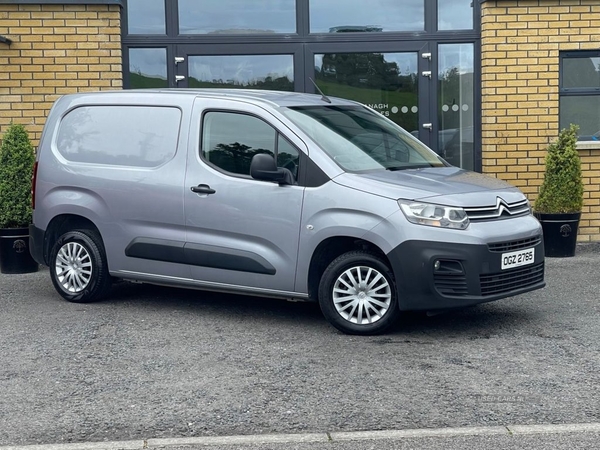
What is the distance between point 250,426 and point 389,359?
5.44 feet

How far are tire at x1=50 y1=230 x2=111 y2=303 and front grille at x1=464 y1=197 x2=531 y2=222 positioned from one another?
328 cm

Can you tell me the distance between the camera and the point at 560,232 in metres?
11.6

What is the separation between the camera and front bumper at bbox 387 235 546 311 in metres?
7.31

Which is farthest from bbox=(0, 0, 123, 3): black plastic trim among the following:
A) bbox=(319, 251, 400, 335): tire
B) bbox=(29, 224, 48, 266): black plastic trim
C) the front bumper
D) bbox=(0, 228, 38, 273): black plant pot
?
the front bumper

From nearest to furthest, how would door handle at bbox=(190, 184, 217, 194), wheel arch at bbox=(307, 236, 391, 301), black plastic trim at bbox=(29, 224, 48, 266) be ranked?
wheel arch at bbox=(307, 236, 391, 301)
door handle at bbox=(190, 184, 217, 194)
black plastic trim at bbox=(29, 224, 48, 266)

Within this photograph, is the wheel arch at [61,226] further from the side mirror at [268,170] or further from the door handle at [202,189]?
the side mirror at [268,170]

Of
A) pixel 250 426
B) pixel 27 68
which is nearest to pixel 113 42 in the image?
pixel 27 68

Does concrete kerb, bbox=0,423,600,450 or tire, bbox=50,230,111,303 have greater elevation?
tire, bbox=50,230,111,303

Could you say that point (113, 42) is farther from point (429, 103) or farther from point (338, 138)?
point (338, 138)

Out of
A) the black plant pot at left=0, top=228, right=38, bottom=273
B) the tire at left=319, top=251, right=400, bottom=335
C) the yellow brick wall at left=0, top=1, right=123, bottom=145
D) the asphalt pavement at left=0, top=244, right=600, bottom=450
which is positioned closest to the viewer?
the asphalt pavement at left=0, top=244, right=600, bottom=450

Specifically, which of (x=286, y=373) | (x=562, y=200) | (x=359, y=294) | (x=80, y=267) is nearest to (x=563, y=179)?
(x=562, y=200)

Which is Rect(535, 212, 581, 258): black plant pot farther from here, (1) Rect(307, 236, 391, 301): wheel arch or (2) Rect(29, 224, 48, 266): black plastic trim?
(2) Rect(29, 224, 48, 266): black plastic trim

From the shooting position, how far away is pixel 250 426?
545 cm

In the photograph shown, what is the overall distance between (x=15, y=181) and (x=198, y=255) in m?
3.50
